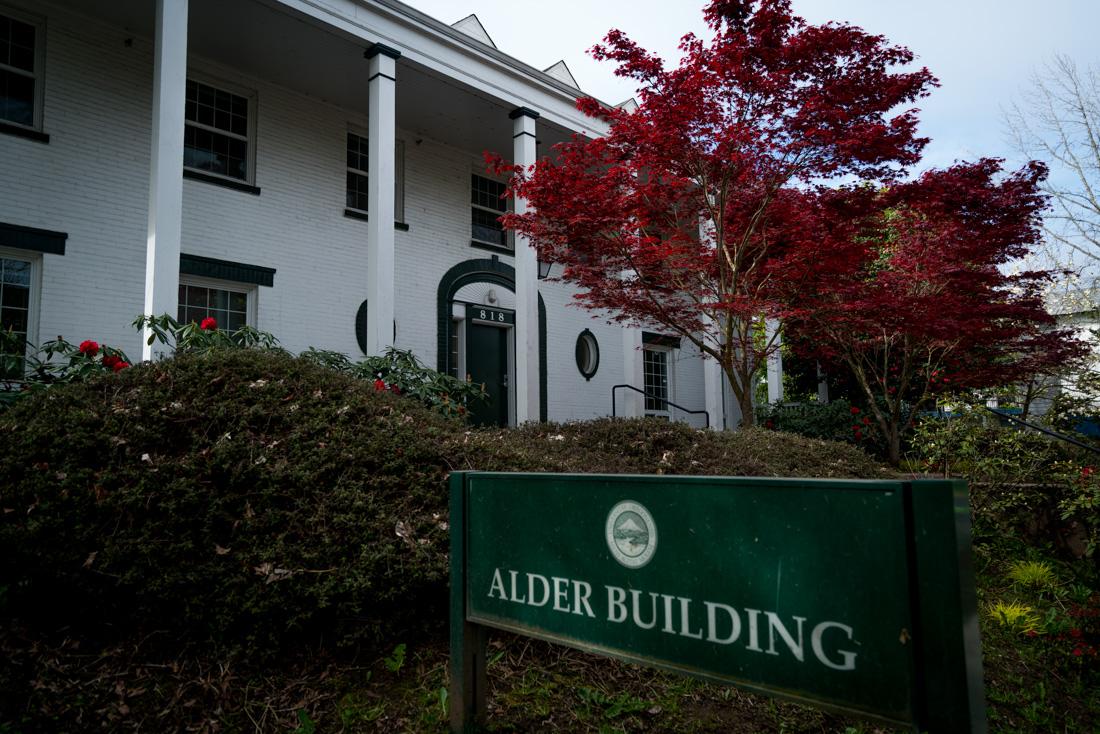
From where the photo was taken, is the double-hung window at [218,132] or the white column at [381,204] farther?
Answer: the double-hung window at [218,132]

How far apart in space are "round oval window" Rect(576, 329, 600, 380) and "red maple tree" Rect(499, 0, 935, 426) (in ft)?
14.8

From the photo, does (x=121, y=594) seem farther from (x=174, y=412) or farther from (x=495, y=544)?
(x=495, y=544)

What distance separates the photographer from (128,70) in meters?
8.50

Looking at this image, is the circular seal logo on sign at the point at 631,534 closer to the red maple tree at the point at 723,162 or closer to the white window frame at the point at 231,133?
the red maple tree at the point at 723,162

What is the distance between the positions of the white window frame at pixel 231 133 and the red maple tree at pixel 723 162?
3.56 m

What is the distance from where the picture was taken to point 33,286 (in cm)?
773

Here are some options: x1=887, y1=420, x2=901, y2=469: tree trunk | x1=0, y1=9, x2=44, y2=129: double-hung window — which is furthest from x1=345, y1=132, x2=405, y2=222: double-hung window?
x1=887, y1=420, x2=901, y2=469: tree trunk

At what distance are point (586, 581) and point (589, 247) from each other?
6873mm

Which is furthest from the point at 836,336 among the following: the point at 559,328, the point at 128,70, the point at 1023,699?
the point at 128,70

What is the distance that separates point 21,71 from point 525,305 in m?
6.44

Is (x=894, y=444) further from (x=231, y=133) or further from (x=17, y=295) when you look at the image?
(x=17, y=295)

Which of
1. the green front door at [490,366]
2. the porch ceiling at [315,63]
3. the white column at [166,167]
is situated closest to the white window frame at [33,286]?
the white column at [166,167]

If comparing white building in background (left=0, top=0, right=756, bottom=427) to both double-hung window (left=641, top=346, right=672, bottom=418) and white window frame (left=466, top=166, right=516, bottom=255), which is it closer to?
white window frame (left=466, top=166, right=516, bottom=255)

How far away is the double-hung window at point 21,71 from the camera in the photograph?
7730mm
